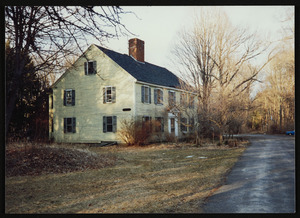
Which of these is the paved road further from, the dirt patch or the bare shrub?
the bare shrub

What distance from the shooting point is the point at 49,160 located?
287 inches

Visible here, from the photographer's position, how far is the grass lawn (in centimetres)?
431

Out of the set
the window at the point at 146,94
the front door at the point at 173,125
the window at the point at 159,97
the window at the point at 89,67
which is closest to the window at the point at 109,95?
the window at the point at 146,94

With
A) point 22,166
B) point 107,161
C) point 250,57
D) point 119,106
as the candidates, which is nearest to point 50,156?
point 22,166

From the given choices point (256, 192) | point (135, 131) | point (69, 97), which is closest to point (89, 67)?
point (69, 97)

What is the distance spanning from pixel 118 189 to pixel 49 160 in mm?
2861

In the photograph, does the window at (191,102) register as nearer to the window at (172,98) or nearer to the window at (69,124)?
the window at (172,98)

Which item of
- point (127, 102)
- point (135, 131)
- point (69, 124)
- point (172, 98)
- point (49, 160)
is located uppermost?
point (172, 98)

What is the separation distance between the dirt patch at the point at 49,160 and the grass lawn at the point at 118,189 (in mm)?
221

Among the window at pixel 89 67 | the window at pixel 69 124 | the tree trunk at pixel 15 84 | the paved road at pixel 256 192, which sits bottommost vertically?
the paved road at pixel 256 192

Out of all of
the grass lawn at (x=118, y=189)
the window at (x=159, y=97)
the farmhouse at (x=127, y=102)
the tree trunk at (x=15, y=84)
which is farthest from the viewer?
the window at (x=159, y=97)

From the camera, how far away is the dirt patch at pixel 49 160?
20.9 feet

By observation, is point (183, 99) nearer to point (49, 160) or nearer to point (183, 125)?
point (183, 125)

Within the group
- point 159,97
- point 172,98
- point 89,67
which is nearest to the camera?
point 89,67
